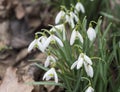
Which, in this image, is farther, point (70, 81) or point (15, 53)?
point (15, 53)

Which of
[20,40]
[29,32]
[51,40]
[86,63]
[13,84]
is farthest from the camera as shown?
[29,32]

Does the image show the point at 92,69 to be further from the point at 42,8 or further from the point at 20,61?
the point at 42,8

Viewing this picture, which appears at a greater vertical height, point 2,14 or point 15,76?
point 2,14

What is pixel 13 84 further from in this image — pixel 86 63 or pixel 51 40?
pixel 86 63

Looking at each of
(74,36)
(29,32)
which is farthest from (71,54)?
(29,32)

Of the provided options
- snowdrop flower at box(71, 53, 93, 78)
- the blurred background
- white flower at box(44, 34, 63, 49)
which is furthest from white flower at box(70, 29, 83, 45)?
the blurred background

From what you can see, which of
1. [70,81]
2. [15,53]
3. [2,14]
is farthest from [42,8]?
[70,81]

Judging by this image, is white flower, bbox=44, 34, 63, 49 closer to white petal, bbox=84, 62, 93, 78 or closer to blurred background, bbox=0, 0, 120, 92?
white petal, bbox=84, 62, 93, 78

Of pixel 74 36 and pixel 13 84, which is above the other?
pixel 74 36
